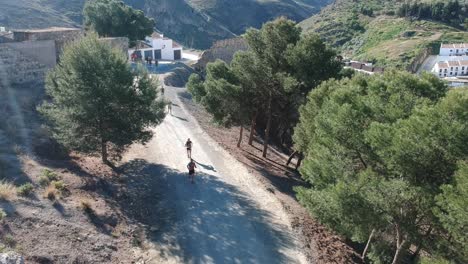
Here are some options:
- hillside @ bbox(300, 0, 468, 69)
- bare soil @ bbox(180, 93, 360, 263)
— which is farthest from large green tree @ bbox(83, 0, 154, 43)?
hillside @ bbox(300, 0, 468, 69)

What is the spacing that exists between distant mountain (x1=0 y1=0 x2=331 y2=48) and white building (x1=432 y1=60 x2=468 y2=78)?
54.0 metres

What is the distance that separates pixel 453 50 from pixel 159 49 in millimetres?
50486

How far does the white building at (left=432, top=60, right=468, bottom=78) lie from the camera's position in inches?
2495

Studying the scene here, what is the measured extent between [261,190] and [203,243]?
5578mm

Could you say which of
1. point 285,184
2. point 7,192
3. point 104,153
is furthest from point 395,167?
point 104,153

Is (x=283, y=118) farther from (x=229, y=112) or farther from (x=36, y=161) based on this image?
(x=36, y=161)

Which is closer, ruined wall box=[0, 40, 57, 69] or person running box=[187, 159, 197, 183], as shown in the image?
person running box=[187, 159, 197, 183]

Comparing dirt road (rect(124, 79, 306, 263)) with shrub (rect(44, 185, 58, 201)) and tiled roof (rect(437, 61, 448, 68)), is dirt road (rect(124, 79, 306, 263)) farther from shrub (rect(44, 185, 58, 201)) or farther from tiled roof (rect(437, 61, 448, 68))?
tiled roof (rect(437, 61, 448, 68))

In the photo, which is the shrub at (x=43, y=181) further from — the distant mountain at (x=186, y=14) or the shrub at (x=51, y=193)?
the distant mountain at (x=186, y=14)

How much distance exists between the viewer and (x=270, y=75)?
22.5 meters

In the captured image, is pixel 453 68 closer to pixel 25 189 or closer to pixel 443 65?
pixel 443 65

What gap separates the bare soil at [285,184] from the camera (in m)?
15.0

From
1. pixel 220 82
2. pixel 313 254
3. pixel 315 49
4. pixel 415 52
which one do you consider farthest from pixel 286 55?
pixel 415 52

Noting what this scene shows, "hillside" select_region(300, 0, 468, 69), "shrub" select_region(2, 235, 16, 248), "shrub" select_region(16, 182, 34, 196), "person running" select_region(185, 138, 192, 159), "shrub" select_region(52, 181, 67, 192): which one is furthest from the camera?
"hillside" select_region(300, 0, 468, 69)
